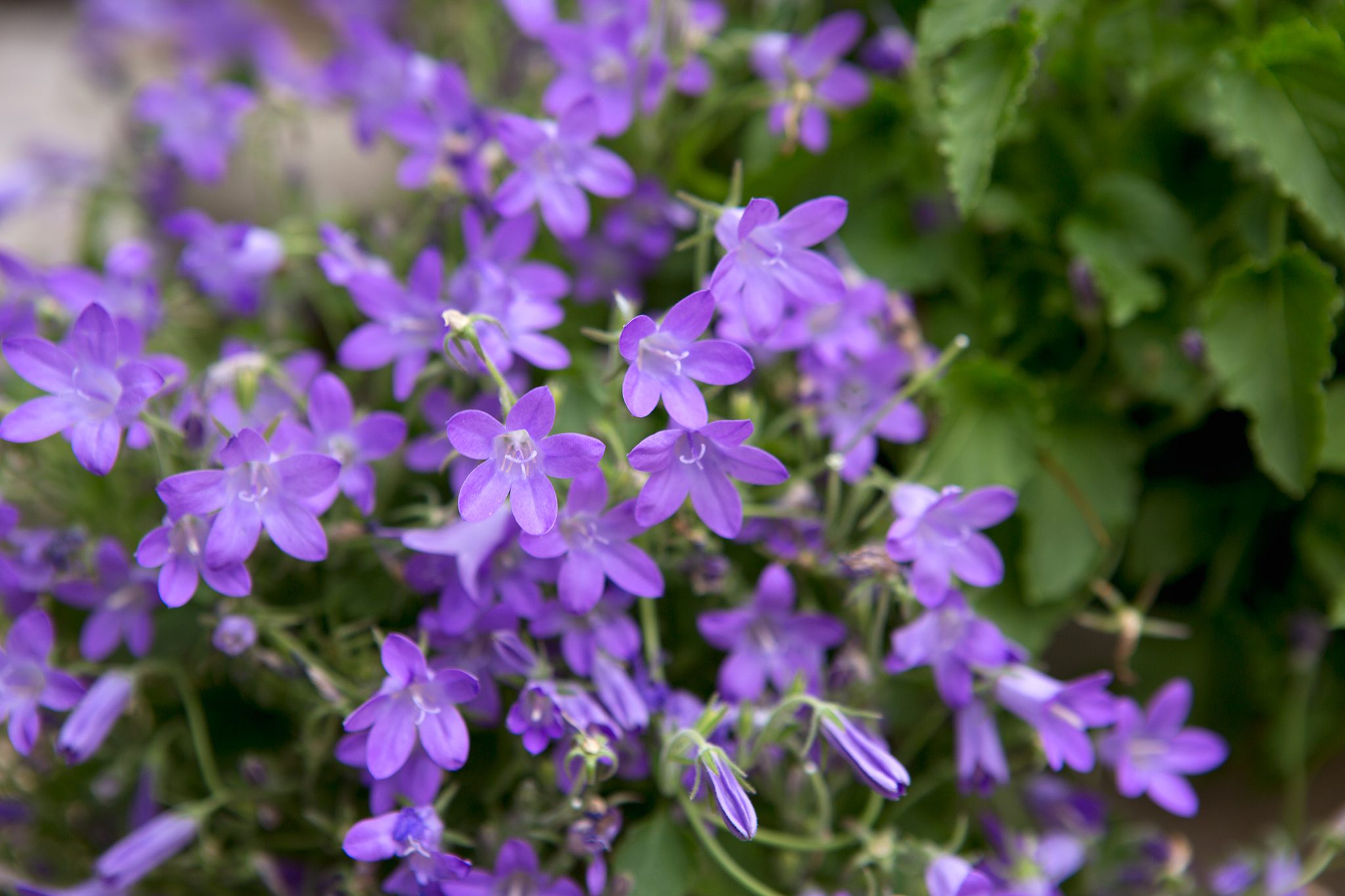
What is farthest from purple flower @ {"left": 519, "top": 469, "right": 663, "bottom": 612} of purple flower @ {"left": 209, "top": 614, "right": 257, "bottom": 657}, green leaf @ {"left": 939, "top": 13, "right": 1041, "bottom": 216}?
green leaf @ {"left": 939, "top": 13, "right": 1041, "bottom": 216}

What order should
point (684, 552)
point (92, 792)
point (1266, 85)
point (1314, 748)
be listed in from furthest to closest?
point (1314, 748) < point (92, 792) < point (1266, 85) < point (684, 552)

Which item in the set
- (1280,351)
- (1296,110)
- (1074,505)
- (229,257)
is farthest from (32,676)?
(1296,110)

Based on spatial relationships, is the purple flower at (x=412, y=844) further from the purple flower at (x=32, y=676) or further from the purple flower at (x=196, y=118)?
the purple flower at (x=196, y=118)

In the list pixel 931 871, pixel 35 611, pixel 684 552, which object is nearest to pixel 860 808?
pixel 931 871

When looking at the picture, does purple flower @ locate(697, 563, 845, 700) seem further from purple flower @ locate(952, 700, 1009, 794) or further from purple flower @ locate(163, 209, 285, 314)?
purple flower @ locate(163, 209, 285, 314)

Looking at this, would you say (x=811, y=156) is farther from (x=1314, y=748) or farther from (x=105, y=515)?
(x=1314, y=748)

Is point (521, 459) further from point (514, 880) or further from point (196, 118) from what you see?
point (196, 118)
